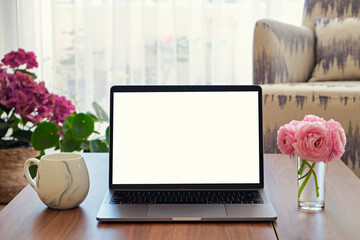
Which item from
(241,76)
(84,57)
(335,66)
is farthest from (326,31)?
(84,57)

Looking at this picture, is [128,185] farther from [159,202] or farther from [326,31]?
→ [326,31]

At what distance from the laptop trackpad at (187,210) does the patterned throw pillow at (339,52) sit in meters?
1.39

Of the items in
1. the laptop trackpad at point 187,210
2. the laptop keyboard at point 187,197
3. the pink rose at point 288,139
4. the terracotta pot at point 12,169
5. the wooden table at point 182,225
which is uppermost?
Answer: the pink rose at point 288,139

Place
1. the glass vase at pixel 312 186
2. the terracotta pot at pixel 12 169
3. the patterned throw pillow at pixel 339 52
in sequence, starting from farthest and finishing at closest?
the patterned throw pillow at pixel 339 52 → the terracotta pot at pixel 12 169 → the glass vase at pixel 312 186

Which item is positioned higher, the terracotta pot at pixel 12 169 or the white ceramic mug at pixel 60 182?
the white ceramic mug at pixel 60 182

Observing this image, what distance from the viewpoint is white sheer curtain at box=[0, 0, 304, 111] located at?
2.81 m

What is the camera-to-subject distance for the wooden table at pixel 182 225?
0.67 metres

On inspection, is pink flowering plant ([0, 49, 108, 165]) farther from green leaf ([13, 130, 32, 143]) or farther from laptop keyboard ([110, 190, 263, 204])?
laptop keyboard ([110, 190, 263, 204])

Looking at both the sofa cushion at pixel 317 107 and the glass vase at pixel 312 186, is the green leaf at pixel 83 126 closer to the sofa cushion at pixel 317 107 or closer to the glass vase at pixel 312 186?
the sofa cushion at pixel 317 107

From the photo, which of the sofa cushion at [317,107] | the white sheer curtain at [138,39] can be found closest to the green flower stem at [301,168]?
the sofa cushion at [317,107]

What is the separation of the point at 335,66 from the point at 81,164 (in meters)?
1.49

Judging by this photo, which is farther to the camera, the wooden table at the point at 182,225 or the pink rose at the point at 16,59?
the pink rose at the point at 16,59

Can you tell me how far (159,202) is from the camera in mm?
782

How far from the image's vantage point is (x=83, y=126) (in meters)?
1.53
